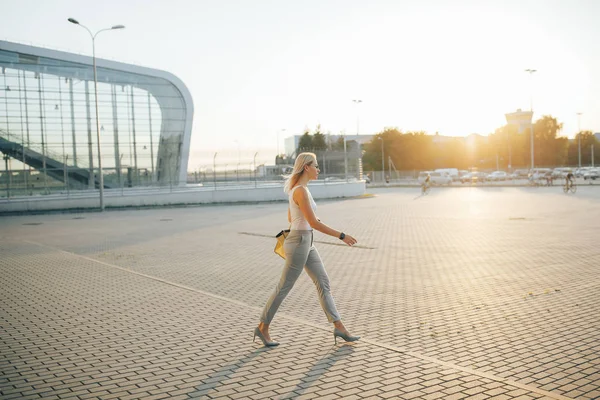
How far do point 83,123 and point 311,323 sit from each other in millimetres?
38305

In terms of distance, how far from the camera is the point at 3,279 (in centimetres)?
Result: 1036

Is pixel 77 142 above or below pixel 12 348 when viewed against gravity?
above

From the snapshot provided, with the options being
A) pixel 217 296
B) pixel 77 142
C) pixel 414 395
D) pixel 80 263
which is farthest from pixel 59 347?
pixel 77 142

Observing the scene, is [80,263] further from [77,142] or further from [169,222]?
[77,142]

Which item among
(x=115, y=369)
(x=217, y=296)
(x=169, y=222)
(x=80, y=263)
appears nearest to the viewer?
(x=115, y=369)

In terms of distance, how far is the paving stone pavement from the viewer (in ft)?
15.7

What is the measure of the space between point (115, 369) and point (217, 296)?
3.12 meters

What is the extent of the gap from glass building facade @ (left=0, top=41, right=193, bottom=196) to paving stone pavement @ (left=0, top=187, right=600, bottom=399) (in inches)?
1058

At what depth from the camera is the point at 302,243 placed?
226 inches

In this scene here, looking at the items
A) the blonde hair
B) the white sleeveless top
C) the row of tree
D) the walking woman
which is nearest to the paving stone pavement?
the walking woman

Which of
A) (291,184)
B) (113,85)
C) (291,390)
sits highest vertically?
(113,85)

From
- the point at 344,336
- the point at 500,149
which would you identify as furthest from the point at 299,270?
the point at 500,149

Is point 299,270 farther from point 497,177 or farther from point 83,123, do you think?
point 497,177

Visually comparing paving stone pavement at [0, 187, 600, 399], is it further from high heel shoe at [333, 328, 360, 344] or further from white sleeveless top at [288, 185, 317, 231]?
white sleeveless top at [288, 185, 317, 231]
